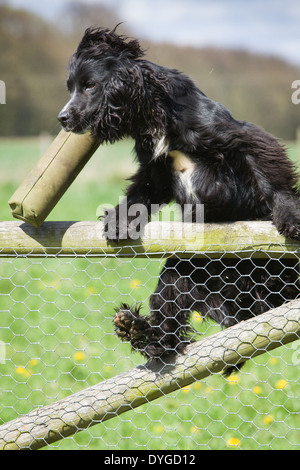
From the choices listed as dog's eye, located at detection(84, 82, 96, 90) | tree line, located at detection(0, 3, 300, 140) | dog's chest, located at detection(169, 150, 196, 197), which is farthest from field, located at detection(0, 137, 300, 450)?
tree line, located at detection(0, 3, 300, 140)

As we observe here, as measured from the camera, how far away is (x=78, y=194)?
11.0 meters

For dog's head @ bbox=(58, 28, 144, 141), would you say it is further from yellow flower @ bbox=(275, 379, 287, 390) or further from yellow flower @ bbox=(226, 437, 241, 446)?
yellow flower @ bbox=(275, 379, 287, 390)

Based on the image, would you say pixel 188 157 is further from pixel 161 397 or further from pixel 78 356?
pixel 78 356

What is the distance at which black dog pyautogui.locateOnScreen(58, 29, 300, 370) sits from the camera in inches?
120

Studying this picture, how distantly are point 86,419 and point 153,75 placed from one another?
182 centimetres

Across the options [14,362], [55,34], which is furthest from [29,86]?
[14,362]

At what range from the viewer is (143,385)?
9.14 ft

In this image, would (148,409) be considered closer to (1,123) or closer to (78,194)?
(78,194)

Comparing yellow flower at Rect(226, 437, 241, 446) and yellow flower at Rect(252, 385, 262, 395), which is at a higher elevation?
yellow flower at Rect(226, 437, 241, 446)

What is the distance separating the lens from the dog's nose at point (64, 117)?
2.98 meters

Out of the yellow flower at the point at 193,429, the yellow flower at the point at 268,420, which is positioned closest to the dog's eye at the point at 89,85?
the yellow flower at the point at 193,429

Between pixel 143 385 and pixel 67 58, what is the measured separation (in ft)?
90.4

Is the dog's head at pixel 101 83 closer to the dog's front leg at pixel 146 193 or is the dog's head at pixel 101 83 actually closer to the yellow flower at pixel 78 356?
the dog's front leg at pixel 146 193

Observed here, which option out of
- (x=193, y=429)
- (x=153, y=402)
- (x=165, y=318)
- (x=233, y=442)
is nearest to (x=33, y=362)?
(x=153, y=402)
